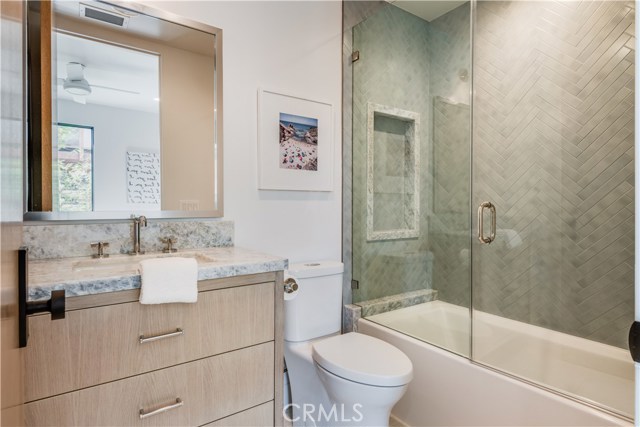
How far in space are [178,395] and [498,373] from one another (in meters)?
1.31

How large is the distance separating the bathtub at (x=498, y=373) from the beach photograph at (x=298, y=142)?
103 cm

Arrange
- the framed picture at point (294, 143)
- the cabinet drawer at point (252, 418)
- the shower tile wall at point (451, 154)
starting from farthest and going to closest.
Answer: the shower tile wall at point (451, 154), the framed picture at point (294, 143), the cabinet drawer at point (252, 418)

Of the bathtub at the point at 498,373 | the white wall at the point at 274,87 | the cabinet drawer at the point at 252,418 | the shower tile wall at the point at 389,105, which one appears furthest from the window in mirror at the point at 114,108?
the bathtub at the point at 498,373

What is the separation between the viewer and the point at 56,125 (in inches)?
54.7

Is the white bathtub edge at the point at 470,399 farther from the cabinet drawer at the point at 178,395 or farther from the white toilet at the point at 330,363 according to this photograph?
the cabinet drawer at the point at 178,395

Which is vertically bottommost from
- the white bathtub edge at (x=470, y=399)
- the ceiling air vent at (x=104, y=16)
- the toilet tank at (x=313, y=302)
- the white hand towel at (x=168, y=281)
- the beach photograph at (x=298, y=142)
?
the white bathtub edge at (x=470, y=399)

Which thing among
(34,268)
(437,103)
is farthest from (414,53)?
(34,268)

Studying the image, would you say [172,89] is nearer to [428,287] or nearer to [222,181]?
[222,181]

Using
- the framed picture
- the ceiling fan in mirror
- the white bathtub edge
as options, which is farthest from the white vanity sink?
the white bathtub edge

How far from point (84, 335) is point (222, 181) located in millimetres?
940

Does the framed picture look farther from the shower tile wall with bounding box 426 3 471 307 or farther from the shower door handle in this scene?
the shower door handle

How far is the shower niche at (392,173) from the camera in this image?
7.37 feet

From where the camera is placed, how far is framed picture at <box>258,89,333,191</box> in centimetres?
189

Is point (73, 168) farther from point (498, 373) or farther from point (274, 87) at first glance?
point (498, 373)
